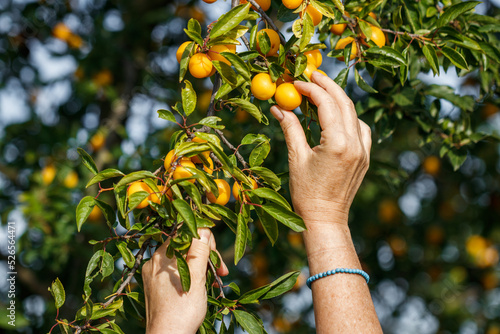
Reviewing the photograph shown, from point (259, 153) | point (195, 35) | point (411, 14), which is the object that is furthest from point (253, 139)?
point (411, 14)

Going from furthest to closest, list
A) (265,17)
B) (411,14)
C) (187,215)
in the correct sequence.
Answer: (411,14), (265,17), (187,215)

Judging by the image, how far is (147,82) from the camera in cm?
296

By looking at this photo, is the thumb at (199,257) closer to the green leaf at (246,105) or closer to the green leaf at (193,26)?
the green leaf at (246,105)

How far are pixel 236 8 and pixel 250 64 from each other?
0.43ft

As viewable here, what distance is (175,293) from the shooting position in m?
1.02

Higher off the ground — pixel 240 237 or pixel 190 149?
pixel 190 149

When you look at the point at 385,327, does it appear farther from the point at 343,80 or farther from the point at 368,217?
the point at 343,80

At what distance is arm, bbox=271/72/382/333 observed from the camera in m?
1.00

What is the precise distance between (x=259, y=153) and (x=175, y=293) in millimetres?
374

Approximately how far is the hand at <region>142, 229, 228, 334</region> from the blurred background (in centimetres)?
109

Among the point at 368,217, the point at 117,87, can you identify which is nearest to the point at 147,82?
the point at 117,87

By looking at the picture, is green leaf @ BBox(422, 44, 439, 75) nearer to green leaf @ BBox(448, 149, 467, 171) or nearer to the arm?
the arm

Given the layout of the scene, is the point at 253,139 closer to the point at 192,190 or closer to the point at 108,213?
the point at 192,190

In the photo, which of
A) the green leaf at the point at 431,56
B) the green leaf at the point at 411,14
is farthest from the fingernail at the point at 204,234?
the green leaf at the point at 411,14
